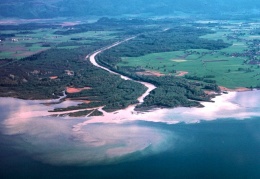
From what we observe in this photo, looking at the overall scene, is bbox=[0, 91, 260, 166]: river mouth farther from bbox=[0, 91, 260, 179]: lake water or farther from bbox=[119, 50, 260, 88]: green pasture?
bbox=[119, 50, 260, 88]: green pasture

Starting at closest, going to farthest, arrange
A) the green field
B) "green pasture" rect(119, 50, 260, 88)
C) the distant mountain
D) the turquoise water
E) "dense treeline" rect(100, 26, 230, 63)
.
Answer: the turquoise water < "green pasture" rect(119, 50, 260, 88) < the green field < "dense treeline" rect(100, 26, 230, 63) < the distant mountain

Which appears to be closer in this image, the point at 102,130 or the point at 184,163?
the point at 184,163

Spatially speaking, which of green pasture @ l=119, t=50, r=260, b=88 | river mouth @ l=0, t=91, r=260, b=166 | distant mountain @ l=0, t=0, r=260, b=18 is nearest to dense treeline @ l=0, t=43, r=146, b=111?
river mouth @ l=0, t=91, r=260, b=166

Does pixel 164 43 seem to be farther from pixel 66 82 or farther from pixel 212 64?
pixel 66 82

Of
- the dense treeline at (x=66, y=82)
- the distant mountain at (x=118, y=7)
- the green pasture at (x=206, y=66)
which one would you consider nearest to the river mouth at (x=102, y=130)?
the dense treeline at (x=66, y=82)

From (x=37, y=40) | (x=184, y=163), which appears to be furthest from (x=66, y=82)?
(x=37, y=40)
